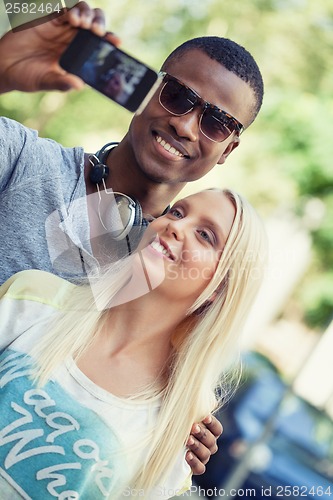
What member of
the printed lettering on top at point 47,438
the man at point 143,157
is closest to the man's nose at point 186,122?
the man at point 143,157

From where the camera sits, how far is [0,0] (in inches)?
36.1

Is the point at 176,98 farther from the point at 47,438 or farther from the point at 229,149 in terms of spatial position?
the point at 47,438

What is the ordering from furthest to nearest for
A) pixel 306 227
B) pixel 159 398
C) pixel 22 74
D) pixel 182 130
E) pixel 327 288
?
pixel 327 288 < pixel 306 227 < pixel 159 398 < pixel 182 130 < pixel 22 74

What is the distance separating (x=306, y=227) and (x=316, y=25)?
1.15 feet

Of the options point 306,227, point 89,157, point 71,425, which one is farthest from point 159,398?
point 306,227

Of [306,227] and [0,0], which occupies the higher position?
[0,0]

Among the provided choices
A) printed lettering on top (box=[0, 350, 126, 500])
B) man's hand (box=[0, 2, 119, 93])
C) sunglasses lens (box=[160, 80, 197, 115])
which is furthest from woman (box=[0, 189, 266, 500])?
man's hand (box=[0, 2, 119, 93])

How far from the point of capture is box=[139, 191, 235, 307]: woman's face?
100 centimetres

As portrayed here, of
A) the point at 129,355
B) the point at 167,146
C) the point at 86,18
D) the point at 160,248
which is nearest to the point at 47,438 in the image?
the point at 129,355

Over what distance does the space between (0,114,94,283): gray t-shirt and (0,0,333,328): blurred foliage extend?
6cm

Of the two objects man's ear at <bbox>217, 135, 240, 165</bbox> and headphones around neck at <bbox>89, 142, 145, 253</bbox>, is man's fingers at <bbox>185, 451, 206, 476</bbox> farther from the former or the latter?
man's ear at <bbox>217, 135, 240, 165</bbox>

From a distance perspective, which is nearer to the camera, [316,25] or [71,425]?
[71,425]

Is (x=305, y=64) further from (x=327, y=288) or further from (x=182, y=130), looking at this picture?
(x=327, y=288)

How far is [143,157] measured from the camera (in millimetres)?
977
